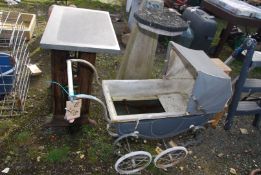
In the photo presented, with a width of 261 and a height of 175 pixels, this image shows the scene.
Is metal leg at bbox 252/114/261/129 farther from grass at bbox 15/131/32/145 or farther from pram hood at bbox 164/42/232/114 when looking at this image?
grass at bbox 15/131/32/145

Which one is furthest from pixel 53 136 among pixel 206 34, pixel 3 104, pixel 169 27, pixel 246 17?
pixel 246 17

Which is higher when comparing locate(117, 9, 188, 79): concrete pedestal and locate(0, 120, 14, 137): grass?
locate(117, 9, 188, 79): concrete pedestal

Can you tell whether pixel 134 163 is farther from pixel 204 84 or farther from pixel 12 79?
pixel 12 79

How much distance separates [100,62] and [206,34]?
3014 mm

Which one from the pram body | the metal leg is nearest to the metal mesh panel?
the pram body

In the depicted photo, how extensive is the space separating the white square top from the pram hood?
1173 millimetres

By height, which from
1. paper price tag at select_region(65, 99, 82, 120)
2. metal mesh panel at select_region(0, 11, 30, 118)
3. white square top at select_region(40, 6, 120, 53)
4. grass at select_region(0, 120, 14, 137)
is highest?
white square top at select_region(40, 6, 120, 53)

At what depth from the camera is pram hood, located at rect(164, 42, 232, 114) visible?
3854 millimetres

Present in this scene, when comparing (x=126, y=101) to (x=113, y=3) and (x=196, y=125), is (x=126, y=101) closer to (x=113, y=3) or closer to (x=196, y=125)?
(x=196, y=125)

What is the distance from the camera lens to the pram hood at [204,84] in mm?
3854

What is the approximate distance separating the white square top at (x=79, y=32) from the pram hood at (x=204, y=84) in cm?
117

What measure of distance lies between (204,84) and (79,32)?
1.97m

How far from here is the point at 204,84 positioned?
12.7ft

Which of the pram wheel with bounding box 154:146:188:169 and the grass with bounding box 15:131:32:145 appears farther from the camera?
the grass with bounding box 15:131:32:145
